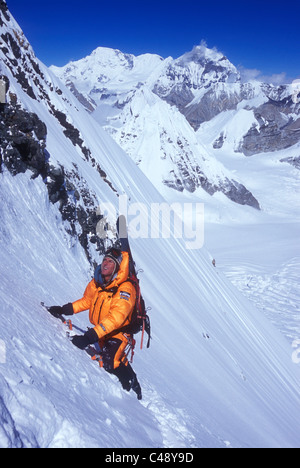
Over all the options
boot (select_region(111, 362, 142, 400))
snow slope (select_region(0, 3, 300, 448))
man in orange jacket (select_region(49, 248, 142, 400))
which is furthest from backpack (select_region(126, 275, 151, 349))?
snow slope (select_region(0, 3, 300, 448))

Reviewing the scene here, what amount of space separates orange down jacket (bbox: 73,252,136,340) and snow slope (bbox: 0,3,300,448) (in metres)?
0.54

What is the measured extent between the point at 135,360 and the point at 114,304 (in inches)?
103

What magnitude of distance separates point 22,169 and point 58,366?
631 centimetres

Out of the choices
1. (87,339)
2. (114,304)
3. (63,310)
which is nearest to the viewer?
(87,339)

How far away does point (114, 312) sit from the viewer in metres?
4.20

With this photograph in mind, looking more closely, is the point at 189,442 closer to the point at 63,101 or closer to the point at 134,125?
the point at 63,101

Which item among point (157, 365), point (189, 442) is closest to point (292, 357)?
point (157, 365)

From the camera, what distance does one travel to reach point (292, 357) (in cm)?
2053

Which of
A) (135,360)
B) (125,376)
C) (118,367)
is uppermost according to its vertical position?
(118,367)

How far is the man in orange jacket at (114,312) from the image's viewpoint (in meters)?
4.20

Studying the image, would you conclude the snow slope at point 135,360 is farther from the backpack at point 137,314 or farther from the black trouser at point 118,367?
the backpack at point 137,314

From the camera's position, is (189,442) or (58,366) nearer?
(58,366)

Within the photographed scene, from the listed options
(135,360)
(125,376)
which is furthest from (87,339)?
(135,360)

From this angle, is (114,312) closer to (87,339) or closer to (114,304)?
(114,304)
